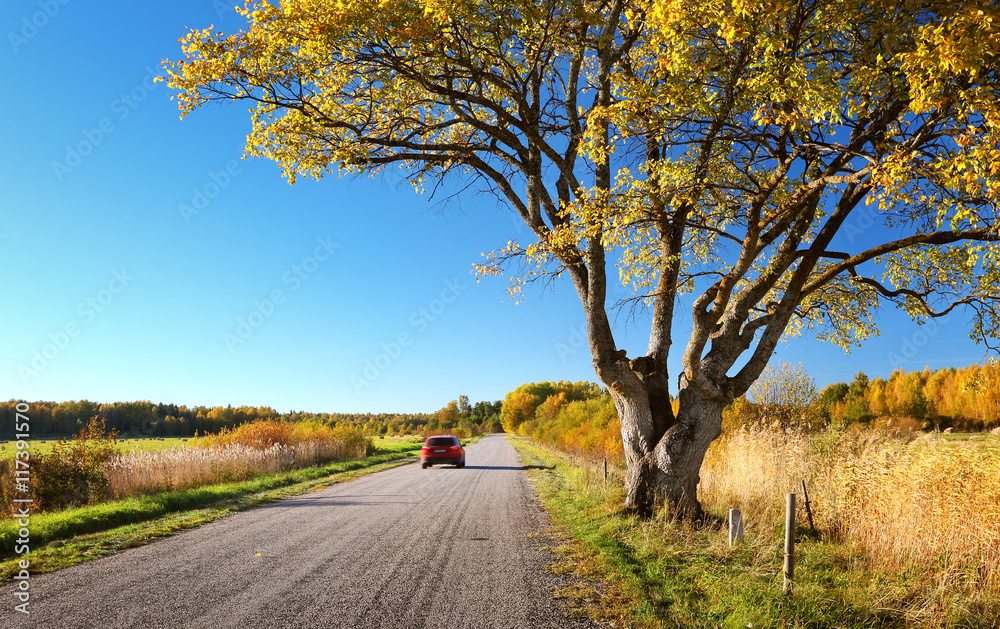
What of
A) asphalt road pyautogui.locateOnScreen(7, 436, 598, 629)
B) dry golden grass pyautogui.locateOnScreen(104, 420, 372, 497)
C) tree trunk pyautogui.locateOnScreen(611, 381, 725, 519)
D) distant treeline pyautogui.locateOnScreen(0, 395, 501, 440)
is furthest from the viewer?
distant treeline pyautogui.locateOnScreen(0, 395, 501, 440)

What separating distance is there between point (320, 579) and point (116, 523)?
22.8 ft

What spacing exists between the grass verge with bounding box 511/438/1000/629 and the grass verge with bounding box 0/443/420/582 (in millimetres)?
6796

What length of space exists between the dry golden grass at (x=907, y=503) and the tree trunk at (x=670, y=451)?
1.13 metres

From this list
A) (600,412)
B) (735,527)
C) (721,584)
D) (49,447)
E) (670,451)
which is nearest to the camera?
(721,584)

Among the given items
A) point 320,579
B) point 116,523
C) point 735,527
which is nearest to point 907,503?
point 735,527

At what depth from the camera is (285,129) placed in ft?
30.0

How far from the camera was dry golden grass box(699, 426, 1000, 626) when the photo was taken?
18.6 feet

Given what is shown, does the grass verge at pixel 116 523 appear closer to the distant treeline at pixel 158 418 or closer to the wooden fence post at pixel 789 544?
the wooden fence post at pixel 789 544

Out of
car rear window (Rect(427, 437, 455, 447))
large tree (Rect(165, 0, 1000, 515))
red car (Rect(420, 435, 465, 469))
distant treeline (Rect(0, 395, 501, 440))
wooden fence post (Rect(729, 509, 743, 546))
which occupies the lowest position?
distant treeline (Rect(0, 395, 501, 440))

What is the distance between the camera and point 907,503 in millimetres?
6418

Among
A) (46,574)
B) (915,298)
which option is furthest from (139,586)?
(915,298)
